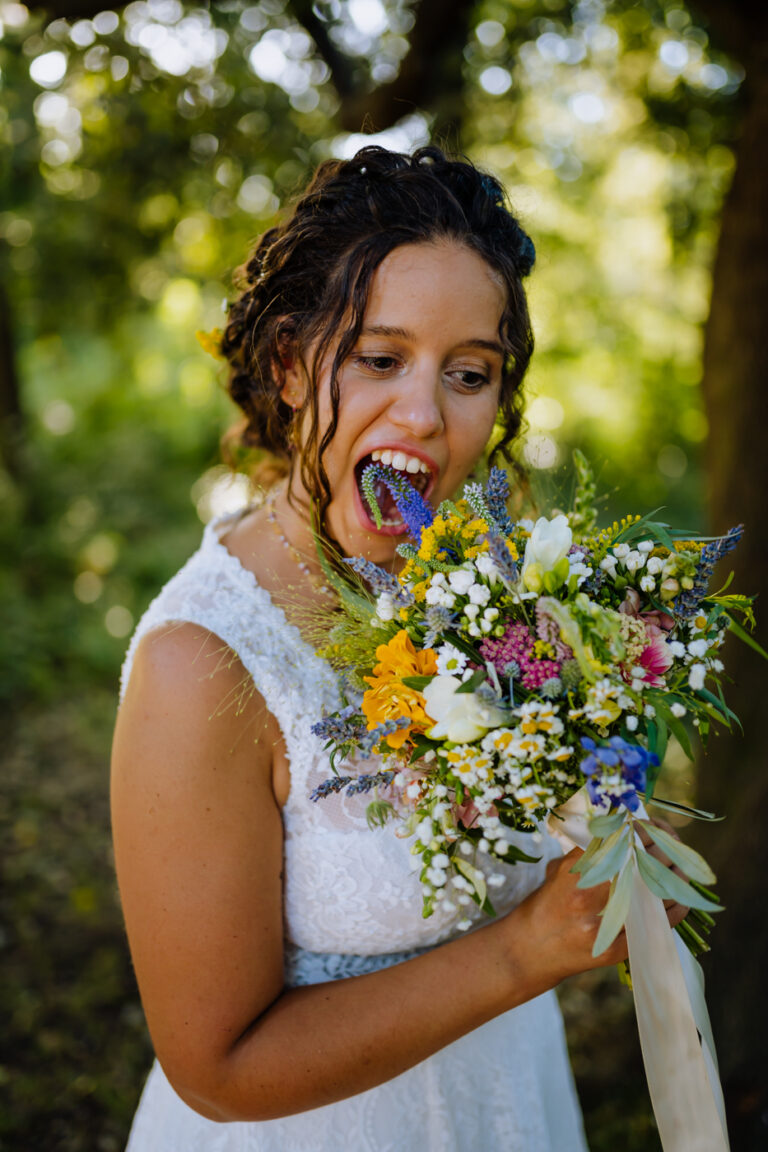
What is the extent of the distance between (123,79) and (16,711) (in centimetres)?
485

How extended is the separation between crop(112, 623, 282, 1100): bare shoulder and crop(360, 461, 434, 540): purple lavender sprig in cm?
42

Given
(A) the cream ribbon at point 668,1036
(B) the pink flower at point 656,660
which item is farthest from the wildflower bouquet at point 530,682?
(A) the cream ribbon at point 668,1036

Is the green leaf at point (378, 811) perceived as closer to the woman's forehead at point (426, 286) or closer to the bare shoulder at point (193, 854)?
the bare shoulder at point (193, 854)

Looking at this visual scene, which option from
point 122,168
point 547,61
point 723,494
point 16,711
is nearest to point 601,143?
point 547,61

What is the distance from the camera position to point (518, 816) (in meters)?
1.32

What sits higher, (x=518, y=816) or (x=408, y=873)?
(x=518, y=816)

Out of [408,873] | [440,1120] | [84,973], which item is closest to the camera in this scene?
[408,873]

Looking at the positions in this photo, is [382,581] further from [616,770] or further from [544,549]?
[616,770]

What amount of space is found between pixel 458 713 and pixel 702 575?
482mm

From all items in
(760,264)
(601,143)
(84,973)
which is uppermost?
(601,143)

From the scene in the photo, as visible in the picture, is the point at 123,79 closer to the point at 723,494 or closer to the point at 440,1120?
the point at 723,494

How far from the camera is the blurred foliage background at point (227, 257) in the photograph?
3381 mm

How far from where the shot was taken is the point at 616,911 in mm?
1200

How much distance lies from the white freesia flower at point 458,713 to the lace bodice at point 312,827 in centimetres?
45
